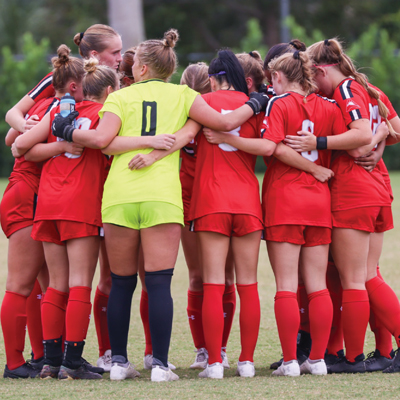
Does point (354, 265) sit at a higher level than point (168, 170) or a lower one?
lower

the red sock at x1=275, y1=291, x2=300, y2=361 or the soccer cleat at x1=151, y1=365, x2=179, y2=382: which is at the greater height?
the red sock at x1=275, y1=291, x2=300, y2=361

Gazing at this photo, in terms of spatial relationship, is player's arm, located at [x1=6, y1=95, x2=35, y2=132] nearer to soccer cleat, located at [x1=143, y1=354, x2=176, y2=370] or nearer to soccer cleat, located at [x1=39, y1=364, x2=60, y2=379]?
soccer cleat, located at [x1=39, y1=364, x2=60, y2=379]

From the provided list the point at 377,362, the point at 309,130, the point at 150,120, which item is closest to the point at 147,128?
the point at 150,120

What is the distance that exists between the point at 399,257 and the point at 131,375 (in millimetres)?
5757

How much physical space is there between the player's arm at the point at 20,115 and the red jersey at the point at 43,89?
0.04 meters

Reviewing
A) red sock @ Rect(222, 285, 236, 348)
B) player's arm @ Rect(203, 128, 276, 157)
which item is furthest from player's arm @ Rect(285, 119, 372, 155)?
red sock @ Rect(222, 285, 236, 348)

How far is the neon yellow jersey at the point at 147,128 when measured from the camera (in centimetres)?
374

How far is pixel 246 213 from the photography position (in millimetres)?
3861

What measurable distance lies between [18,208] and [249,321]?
167 cm

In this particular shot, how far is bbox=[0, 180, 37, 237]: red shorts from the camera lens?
13.5ft

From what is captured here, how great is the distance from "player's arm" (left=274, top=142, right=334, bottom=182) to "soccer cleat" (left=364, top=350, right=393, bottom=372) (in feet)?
4.06

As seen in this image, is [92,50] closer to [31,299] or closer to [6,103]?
[31,299]

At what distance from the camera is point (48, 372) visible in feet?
12.8

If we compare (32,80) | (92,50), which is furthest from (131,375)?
(32,80)
